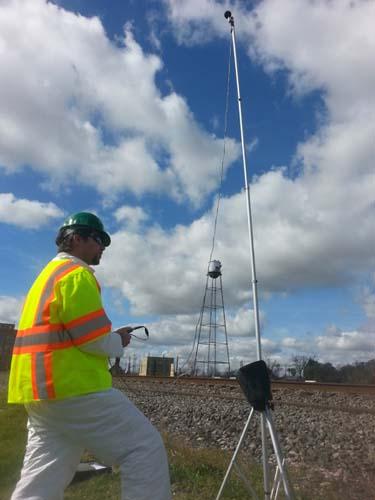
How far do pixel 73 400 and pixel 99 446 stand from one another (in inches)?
11.7

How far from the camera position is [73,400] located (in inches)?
96.9

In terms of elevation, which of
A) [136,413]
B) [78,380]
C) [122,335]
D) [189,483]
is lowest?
[189,483]

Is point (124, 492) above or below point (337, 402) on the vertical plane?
below

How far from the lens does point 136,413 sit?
8.39 ft

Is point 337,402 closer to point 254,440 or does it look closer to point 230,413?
point 230,413

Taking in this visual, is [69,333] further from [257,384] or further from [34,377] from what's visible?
[257,384]

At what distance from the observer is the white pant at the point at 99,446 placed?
2.39 meters

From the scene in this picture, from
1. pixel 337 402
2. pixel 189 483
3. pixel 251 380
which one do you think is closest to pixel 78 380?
pixel 251 380

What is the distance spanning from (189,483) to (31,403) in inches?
108

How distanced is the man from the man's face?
0.30 meters

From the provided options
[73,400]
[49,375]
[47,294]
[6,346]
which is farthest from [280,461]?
[6,346]

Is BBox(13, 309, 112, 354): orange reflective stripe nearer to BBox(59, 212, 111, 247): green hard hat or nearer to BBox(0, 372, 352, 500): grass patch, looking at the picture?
BBox(59, 212, 111, 247): green hard hat

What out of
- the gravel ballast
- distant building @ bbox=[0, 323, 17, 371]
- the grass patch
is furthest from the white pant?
distant building @ bbox=[0, 323, 17, 371]

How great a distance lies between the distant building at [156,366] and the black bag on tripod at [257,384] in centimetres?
3449
